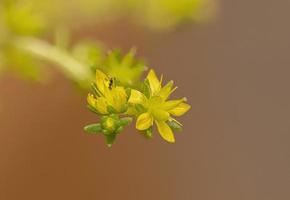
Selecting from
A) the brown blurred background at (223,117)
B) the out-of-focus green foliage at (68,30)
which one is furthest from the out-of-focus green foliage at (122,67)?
the brown blurred background at (223,117)

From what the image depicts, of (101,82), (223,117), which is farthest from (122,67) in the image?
(223,117)

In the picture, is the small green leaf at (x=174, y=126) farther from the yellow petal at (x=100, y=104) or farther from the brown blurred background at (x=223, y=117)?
the brown blurred background at (x=223, y=117)

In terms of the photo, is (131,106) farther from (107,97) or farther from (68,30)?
(68,30)

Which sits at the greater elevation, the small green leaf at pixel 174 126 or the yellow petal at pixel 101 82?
the yellow petal at pixel 101 82

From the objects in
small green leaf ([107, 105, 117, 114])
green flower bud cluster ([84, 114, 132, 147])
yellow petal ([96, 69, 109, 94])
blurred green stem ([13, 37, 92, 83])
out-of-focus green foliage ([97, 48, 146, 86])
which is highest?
blurred green stem ([13, 37, 92, 83])

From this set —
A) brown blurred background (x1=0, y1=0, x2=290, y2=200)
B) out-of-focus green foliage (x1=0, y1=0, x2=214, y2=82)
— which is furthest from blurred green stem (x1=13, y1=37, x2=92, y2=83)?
brown blurred background (x1=0, y1=0, x2=290, y2=200)

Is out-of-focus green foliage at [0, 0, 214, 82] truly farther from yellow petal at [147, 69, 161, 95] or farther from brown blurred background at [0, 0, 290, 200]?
brown blurred background at [0, 0, 290, 200]

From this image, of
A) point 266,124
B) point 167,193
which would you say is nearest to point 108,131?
point 167,193
